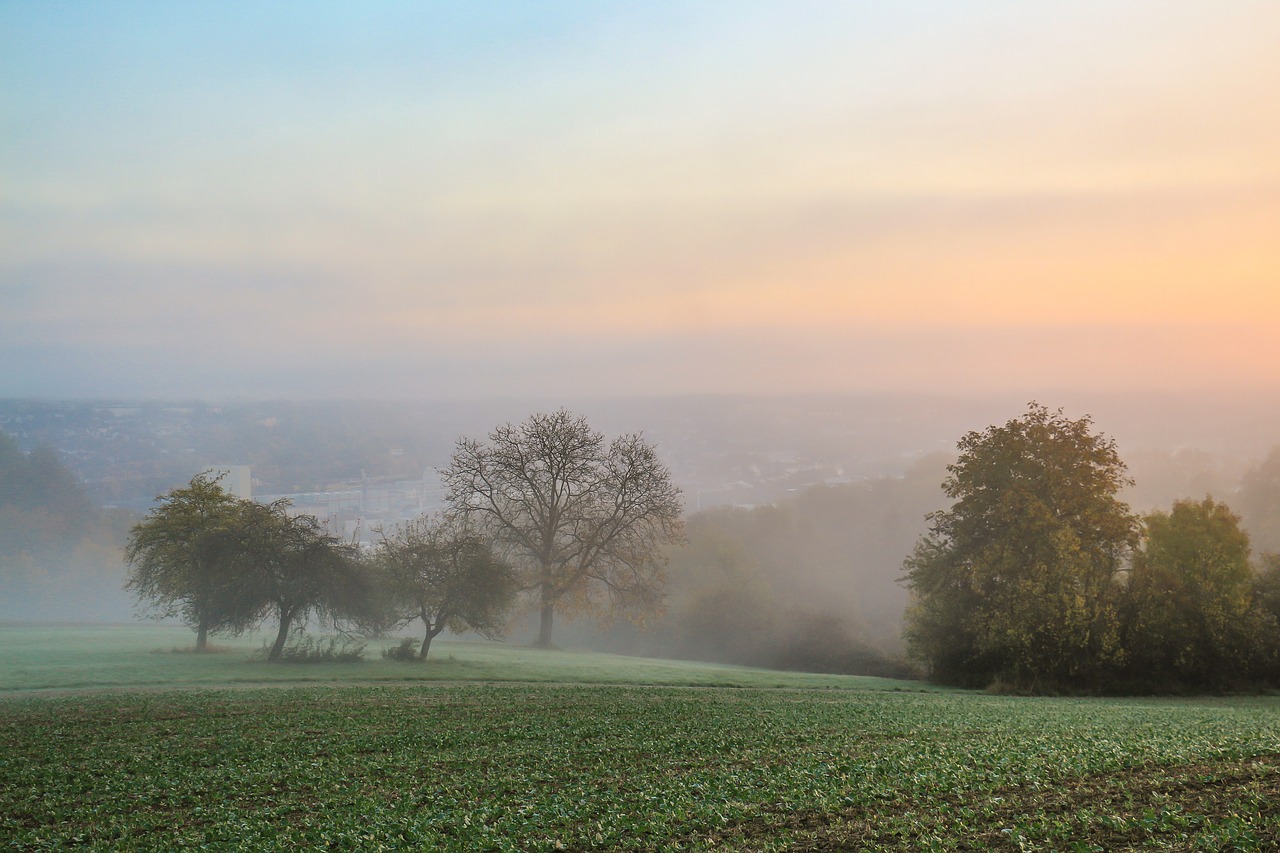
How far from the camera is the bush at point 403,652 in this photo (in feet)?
162

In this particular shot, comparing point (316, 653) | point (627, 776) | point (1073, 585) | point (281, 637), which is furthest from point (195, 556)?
point (1073, 585)

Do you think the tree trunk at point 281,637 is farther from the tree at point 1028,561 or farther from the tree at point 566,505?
the tree at point 1028,561

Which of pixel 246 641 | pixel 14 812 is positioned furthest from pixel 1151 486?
pixel 14 812

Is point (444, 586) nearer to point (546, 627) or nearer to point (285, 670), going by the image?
point (285, 670)

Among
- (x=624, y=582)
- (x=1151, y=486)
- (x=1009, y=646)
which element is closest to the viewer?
(x=1009, y=646)

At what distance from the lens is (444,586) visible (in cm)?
5209

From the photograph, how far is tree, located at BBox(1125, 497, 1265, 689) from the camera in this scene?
45469mm

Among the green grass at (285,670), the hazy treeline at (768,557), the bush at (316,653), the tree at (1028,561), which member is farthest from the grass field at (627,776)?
the hazy treeline at (768,557)

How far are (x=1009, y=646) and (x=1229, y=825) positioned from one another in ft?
114

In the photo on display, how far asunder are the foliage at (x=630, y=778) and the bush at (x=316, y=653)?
58.6ft

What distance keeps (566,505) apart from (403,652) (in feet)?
77.9

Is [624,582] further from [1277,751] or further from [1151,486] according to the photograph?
[1151,486]

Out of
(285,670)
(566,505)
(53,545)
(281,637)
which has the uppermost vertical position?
(566,505)

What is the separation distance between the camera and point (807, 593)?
112562mm
